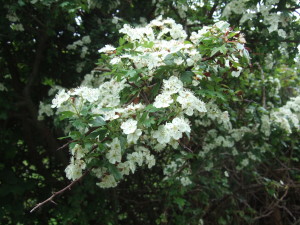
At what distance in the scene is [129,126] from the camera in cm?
135

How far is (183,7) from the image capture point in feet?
9.05

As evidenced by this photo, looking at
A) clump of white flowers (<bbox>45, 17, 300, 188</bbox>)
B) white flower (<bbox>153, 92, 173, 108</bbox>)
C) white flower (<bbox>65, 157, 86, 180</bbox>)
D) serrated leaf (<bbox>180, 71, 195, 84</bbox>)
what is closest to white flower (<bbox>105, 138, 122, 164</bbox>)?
clump of white flowers (<bbox>45, 17, 300, 188</bbox>)

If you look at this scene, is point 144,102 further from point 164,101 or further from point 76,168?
point 76,168

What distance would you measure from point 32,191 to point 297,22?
9.75 feet

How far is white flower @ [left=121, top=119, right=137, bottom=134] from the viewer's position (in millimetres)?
1324

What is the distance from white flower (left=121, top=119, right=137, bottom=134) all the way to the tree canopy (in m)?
0.05

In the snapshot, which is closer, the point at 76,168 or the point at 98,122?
the point at 98,122

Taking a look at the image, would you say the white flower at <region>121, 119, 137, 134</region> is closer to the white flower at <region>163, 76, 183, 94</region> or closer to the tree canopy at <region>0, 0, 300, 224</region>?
the tree canopy at <region>0, 0, 300, 224</region>

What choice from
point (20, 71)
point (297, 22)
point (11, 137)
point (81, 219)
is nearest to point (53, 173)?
point (11, 137)

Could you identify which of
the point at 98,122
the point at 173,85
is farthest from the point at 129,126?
the point at 173,85

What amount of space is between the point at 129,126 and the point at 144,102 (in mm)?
326

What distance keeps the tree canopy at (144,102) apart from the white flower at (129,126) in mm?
53

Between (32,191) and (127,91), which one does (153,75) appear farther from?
(32,191)

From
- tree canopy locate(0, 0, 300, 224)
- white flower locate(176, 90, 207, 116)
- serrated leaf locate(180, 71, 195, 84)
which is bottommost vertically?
tree canopy locate(0, 0, 300, 224)
